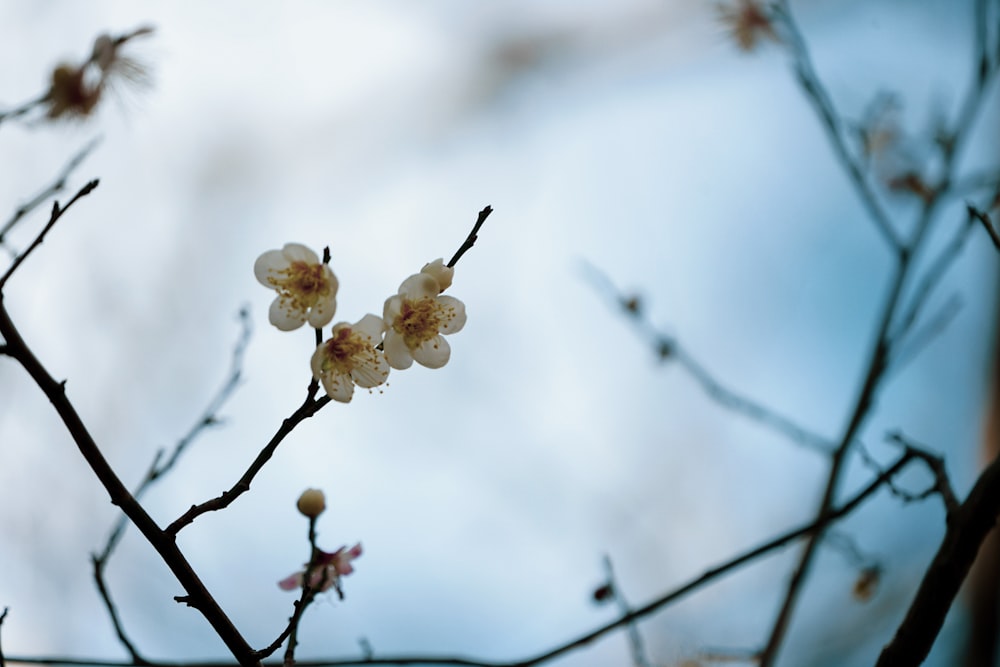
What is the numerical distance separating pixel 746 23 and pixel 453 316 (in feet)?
8.01

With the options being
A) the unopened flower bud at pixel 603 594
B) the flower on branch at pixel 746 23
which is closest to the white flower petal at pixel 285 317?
the unopened flower bud at pixel 603 594

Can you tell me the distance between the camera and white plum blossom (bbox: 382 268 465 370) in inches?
46.9

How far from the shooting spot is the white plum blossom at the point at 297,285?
1.17 m

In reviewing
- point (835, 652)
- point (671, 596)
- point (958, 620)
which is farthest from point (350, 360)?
point (835, 652)

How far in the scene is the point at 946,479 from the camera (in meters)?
1.34

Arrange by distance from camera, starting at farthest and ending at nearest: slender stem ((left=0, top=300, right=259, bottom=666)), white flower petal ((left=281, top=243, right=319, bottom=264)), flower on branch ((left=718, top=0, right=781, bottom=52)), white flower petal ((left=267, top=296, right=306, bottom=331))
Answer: flower on branch ((left=718, top=0, right=781, bottom=52)), white flower petal ((left=281, top=243, right=319, bottom=264)), white flower petal ((left=267, top=296, right=306, bottom=331)), slender stem ((left=0, top=300, right=259, bottom=666))

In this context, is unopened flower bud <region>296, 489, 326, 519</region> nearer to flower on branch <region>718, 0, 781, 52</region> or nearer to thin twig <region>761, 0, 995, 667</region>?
thin twig <region>761, 0, 995, 667</region>

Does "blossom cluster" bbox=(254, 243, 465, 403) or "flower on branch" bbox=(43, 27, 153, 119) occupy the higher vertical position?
"flower on branch" bbox=(43, 27, 153, 119)

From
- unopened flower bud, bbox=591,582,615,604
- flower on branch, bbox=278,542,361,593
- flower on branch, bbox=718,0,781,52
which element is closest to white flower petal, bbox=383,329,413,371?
flower on branch, bbox=278,542,361,593

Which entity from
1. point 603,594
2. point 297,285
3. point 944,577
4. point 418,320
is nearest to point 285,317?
point 297,285

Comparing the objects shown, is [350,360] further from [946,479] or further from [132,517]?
[946,479]

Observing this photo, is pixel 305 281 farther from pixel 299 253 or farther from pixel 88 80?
pixel 88 80

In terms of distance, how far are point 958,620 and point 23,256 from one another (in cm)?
348

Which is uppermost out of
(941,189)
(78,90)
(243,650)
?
(941,189)
